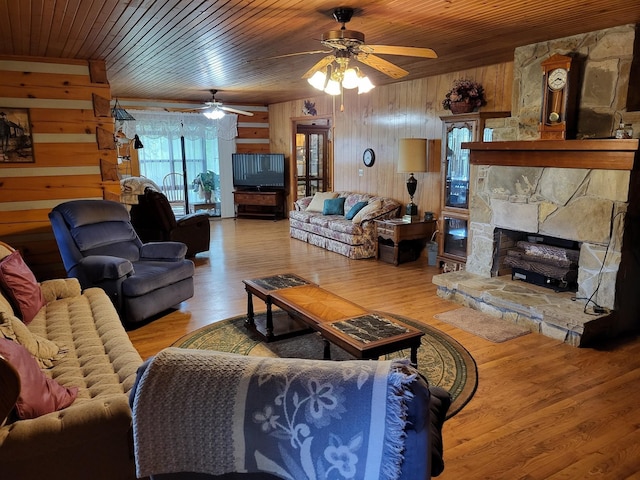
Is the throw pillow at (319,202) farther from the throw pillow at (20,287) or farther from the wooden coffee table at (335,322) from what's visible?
the throw pillow at (20,287)

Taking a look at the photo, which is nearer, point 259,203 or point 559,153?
point 559,153

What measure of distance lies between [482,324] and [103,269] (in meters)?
3.17

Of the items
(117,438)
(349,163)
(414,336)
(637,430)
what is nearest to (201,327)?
(414,336)

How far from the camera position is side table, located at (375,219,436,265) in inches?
233

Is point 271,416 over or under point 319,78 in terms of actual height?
under

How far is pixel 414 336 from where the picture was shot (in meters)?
2.71

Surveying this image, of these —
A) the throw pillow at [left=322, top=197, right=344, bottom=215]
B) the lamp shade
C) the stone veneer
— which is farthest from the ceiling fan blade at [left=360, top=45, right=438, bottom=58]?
the throw pillow at [left=322, top=197, right=344, bottom=215]

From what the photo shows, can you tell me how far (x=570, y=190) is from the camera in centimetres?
382

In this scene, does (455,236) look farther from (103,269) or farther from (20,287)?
(20,287)

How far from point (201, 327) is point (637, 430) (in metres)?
3.08

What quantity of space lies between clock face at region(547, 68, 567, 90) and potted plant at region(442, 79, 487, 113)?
1.25m

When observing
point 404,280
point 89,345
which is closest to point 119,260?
point 89,345

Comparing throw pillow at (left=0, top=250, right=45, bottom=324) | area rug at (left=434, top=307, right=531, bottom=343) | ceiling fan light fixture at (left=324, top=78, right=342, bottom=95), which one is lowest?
area rug at (left=434, top=307, right=531, bottom=343)

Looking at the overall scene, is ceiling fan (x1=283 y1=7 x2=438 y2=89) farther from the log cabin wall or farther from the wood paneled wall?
the log cabin wall
